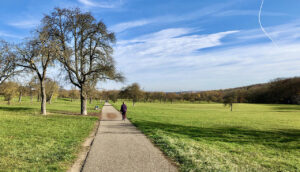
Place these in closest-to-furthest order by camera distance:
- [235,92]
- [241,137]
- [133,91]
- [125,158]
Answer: [125,158]
[241,137]
[235,92]
[133,91]

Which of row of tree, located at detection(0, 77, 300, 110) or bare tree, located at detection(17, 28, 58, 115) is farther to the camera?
bare tree, located at detection(17, 28, 58, 115)

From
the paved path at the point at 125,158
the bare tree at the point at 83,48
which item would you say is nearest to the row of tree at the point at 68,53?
the bare tree at the point at 83,48

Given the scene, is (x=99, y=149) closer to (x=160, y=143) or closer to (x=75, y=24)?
(x=160, y=143)

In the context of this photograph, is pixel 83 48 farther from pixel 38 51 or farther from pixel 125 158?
pixel 125 158

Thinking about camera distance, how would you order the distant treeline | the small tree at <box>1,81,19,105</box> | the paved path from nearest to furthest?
the paved path
the distant treeline
the small tree at <box>1,81,19,105</box>

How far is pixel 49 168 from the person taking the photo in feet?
16.5

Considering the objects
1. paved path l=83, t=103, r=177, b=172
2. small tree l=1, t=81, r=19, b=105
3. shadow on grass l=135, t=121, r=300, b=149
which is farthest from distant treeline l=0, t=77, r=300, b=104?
paved path l=83, t=103, r=177, b=172

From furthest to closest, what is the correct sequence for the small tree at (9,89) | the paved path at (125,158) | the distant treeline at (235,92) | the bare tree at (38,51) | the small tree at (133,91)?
the small tree at (133,91), the small tree at (9,89), the bare tree at (38,51), the distant treeline at (235,92), the paved path at (125,158)

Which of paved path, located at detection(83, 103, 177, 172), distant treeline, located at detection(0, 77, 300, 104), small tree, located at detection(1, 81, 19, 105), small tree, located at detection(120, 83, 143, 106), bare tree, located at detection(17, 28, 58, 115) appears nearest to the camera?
paved path, located at detection(83, 103, 177, 172)

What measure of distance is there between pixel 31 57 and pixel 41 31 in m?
2.83

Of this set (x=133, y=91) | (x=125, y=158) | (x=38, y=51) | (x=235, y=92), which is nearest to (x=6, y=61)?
(x=38, y=51)

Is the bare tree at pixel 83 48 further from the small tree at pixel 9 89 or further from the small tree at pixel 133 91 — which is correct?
the small tree at pixel 133 91

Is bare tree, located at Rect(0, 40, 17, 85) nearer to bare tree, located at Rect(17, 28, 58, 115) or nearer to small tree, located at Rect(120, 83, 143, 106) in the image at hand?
bare tree, located at Rect(17, 28, 58, 115)

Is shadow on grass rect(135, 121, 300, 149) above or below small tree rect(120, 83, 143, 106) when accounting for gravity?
below
